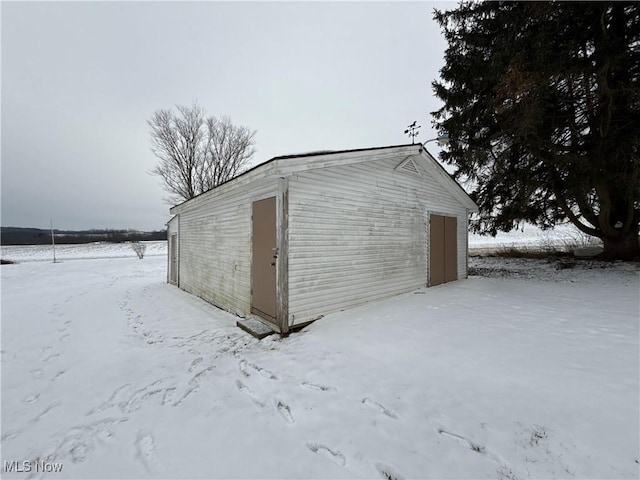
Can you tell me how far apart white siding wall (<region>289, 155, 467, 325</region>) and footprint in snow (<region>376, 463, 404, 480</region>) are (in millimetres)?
2692

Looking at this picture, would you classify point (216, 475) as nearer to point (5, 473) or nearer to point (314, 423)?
point (314, 423)

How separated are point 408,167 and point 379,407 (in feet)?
18.6

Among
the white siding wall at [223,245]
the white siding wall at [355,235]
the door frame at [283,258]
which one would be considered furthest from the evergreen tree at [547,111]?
the white siding wall at [223,245]

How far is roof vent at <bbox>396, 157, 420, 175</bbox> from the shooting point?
6198mm

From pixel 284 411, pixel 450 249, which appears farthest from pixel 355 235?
pixel 450 249

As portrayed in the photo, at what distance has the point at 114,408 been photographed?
8.34 ft

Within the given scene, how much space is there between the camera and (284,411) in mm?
2369

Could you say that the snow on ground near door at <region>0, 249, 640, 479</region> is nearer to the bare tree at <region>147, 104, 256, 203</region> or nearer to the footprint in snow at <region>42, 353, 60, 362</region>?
the footprint in snow at <region>42, 353, 60, 362</region>

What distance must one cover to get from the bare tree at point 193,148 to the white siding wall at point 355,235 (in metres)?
15.8

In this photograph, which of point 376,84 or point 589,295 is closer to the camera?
point 589,295

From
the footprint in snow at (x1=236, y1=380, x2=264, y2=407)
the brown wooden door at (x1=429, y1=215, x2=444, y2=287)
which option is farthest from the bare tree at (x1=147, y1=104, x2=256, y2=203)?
the footprint in snow at (x1=236, y1=380, x2=264, y2=407)

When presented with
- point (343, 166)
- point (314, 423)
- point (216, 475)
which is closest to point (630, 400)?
point (314, 423)

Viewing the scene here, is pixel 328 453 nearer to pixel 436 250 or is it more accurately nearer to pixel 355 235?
pixel 355 235

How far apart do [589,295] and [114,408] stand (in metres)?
9.06
